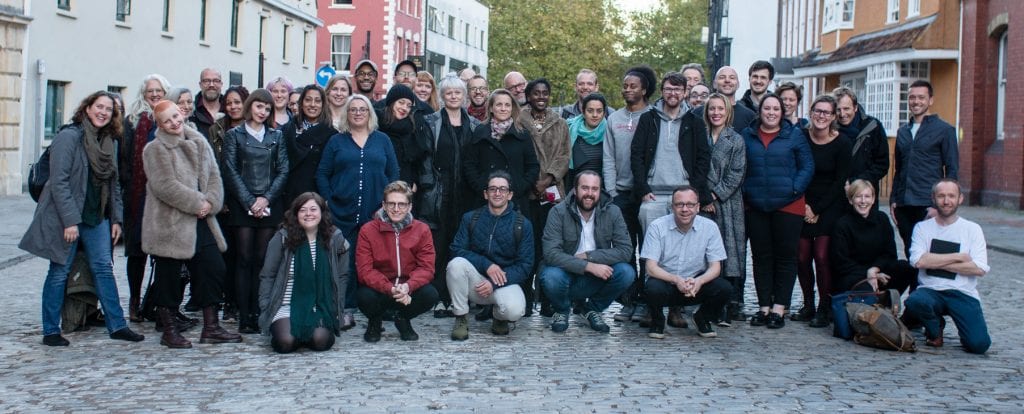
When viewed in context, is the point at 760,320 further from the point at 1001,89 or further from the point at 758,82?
the point at 1001,89

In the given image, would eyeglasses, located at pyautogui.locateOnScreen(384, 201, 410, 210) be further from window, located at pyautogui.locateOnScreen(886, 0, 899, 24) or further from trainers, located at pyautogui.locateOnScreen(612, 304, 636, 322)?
window, located at pyautogui.locateOnScreen(886, 0, 899, 24)

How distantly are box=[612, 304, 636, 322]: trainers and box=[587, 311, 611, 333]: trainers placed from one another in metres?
0.52

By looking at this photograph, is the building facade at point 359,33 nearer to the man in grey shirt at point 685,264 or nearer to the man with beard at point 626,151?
the man with beard at point 626,151

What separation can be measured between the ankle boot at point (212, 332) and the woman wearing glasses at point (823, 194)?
4.66 m

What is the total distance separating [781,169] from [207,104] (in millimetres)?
4696

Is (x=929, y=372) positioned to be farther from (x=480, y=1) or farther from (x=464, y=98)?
(x=480, y=1)

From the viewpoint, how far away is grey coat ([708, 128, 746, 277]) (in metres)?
10.8

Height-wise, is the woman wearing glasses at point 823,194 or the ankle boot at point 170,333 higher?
the woman wearing glasses at point 823,194

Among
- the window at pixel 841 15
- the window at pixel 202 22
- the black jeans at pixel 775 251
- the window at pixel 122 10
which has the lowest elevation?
the black jeans at pixel 775 251

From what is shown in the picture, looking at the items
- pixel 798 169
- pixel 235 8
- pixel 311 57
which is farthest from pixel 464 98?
pixel 311 57

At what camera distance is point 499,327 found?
10.2 m

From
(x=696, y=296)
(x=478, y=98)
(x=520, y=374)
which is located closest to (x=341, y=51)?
(x=478, y=98)

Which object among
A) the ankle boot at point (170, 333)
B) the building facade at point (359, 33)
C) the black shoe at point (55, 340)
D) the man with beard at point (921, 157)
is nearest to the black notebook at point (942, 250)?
the man with beard at point (921, 157)

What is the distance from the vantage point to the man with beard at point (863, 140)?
436 inches
